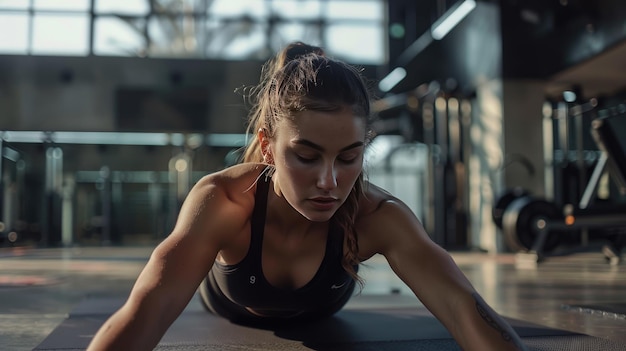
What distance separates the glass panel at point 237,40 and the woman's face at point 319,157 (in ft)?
21.0

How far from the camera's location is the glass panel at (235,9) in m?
7.24

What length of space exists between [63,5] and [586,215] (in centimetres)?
618

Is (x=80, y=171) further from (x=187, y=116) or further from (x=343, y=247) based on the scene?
(x=343, y=247)

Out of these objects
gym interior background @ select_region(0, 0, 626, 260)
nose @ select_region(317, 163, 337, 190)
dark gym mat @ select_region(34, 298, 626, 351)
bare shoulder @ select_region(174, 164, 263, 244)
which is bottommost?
dark gym mat @ select_region(34, 298, 626, 351)

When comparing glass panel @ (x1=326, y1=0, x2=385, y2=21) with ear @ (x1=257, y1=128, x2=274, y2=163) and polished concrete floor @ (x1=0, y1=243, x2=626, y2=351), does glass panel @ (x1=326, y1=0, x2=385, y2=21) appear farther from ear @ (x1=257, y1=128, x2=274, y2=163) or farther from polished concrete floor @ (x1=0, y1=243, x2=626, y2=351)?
ear @ (x1=257, y1=128, x2=274, y2=163)

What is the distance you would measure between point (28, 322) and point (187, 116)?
5.64 metres

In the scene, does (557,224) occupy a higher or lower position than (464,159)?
lower

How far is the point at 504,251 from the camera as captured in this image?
542 cm

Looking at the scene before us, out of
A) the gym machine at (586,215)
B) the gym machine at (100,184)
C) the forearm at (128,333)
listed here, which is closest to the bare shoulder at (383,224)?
the forearm at (128,333)

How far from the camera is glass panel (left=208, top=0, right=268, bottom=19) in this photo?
7242 millimetres

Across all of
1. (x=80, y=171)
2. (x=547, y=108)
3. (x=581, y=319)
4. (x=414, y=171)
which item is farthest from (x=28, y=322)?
(x=414, y=171)

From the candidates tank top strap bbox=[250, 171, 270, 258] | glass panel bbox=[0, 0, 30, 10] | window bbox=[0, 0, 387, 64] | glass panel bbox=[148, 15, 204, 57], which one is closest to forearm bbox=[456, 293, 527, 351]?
tank top strap bbox=[250, 171, 270, 258]

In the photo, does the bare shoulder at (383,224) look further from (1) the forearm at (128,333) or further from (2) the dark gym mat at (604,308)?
(2) the dark gym mat at (604,308)

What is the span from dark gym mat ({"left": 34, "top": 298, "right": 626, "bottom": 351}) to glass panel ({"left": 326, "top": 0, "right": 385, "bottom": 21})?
613cm
